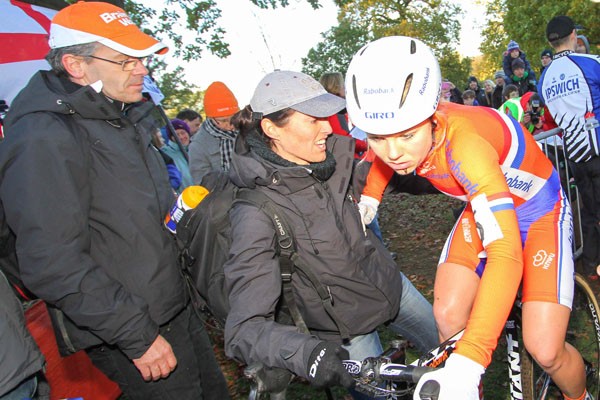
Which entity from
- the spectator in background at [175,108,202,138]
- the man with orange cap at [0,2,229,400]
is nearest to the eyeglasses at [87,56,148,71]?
the man with orange cap at [0,2,229,400]

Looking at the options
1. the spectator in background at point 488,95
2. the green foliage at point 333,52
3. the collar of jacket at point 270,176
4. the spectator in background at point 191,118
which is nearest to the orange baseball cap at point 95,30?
the collar of jacket at point 270,176

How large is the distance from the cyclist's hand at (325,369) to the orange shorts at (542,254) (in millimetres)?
1429

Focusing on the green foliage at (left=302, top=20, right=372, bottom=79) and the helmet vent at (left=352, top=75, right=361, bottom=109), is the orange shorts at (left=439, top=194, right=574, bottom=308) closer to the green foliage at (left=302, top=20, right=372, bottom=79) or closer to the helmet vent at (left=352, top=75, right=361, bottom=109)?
the helmet vent at (left=352, top=75, right=361, bottom=109)

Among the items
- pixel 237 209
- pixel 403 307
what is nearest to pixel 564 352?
pixel 403 307

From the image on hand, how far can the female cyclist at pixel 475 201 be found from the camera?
1970mm

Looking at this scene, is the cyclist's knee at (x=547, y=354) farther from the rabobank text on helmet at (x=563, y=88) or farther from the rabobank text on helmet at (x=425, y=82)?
the rabobank text on helmet at (x=563, y=88)

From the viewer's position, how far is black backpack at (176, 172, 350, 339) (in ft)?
7.06

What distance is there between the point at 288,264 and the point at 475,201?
88 cm

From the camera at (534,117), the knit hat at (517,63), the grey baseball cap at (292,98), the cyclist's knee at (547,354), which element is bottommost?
the cyclist's knee at (547,354)

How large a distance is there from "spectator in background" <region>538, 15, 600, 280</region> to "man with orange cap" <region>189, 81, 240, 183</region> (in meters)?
3.56

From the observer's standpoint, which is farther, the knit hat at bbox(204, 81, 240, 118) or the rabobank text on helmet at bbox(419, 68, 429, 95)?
the knit hat at bbox(204, 81, 240, 118)

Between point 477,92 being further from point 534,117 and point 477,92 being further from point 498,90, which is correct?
point 534,117

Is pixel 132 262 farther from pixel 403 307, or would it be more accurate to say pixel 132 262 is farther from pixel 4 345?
pixel 403 307

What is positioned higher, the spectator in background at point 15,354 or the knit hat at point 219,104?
the knit hat at point 219,104
